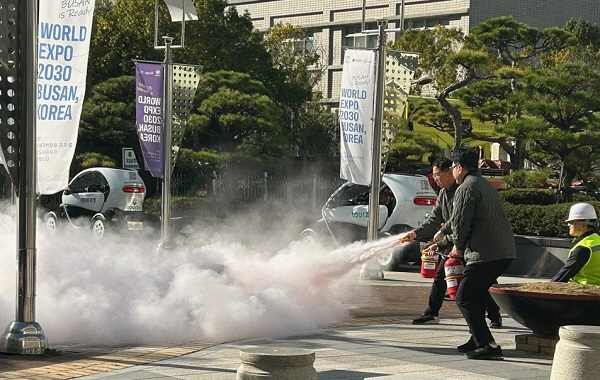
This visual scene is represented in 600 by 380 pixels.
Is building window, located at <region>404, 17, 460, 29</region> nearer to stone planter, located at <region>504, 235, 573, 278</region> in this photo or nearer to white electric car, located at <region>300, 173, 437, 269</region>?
white electric car, located at <region>300, 173, 437, 269</region>

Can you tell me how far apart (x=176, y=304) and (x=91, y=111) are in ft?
85.8

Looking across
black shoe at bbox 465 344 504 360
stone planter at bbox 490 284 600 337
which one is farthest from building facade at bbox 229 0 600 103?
black shoe at bbox 465 344 504 360

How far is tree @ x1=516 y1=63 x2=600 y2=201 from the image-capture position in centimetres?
→ 2328

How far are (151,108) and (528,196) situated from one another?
318 inches

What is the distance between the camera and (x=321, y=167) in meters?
43.5

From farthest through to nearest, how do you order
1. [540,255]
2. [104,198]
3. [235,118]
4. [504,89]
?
[235,118] → [504,89] → [104,198] → [540,255]

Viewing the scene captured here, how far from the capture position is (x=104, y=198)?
28.8 meters

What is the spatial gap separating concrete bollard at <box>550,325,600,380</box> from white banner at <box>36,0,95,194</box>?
6.97 metres

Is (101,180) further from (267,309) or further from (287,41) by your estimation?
(287,41)

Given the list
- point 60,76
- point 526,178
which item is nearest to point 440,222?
point 60,76

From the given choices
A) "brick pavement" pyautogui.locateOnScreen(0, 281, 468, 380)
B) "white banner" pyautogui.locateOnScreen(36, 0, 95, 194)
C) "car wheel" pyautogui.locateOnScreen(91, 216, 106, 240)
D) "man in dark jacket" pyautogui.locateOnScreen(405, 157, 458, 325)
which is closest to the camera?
"brick pavement" pyautogui.locateOnScreen(0, 281, 468, 380)

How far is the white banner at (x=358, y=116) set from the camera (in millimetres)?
19906

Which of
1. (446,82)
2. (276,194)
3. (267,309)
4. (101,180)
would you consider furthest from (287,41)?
(267,309)

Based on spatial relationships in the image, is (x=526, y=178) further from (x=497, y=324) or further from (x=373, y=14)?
(x=373, y=14)
